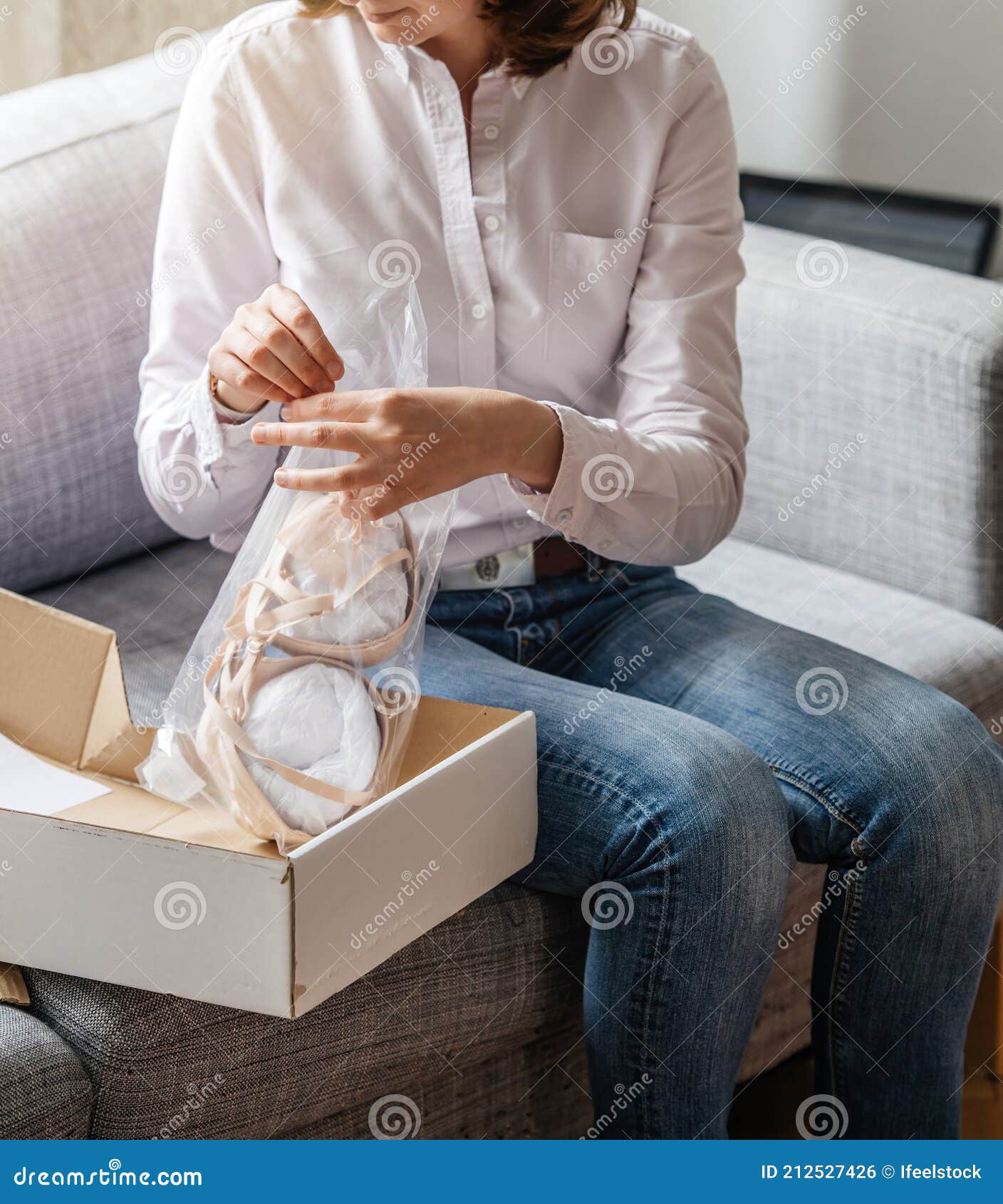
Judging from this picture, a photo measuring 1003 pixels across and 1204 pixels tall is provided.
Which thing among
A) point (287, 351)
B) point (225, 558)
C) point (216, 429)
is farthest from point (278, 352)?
point (225, 558)

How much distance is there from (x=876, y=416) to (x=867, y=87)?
758 millimetres

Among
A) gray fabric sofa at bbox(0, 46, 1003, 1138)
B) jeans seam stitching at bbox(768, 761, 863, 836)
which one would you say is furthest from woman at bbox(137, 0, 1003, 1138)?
gray fabric sofa at bbox(0, 46, 1003, 1138)

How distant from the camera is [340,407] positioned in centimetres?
77

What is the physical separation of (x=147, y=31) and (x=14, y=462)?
2.44ft

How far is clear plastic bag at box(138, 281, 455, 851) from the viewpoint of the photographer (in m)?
0.73

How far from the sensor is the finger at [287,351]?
79 centimetres

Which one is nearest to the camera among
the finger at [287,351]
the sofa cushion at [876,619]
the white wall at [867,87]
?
the finger at [287,351]

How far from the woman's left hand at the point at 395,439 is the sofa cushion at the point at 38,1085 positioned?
331mm

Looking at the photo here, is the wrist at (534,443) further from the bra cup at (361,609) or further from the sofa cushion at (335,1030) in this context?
the sofa cushion at (335,1030)

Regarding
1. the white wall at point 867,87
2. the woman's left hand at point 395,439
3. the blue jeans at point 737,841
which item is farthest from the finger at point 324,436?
the white wall at point 867,87

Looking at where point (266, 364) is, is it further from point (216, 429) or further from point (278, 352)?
point (216, 429)

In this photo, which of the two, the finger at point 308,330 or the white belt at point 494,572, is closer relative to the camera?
the finger at point 308,330
